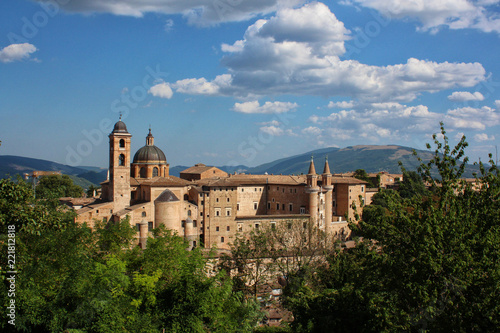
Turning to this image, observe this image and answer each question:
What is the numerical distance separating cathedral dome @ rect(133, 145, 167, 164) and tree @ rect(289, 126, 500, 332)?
140ft

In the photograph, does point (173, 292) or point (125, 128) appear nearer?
point (173, 292)

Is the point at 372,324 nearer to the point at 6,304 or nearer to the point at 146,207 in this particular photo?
the point at 6,304

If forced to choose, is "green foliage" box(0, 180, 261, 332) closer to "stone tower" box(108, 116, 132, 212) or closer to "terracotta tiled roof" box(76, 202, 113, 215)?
"terracotta tiled roof" box(76, 202, 113, 215)

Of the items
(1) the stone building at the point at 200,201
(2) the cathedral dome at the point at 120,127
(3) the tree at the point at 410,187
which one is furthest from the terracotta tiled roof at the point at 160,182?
(3) the tree at the point at 410,187

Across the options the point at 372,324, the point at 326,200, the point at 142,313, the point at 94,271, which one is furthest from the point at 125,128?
the point at 372,324

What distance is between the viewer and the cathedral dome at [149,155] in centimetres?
5678

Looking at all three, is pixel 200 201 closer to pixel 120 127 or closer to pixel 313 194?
pixel 120 127

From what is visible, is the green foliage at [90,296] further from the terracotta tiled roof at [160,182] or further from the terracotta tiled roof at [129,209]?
the terracotta tiled roof at [160,182]

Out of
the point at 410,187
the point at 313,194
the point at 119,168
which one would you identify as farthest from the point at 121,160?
the point at 410,187

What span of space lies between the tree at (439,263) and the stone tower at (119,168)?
3509 cm

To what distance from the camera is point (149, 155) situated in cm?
5688

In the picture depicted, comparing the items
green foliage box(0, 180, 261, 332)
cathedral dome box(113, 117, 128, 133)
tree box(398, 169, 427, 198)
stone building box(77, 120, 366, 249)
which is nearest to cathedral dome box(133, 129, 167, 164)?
stone building box(77, 120, 366, 249)

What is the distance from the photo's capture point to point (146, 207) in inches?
1837

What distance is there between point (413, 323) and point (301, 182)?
4362cm
